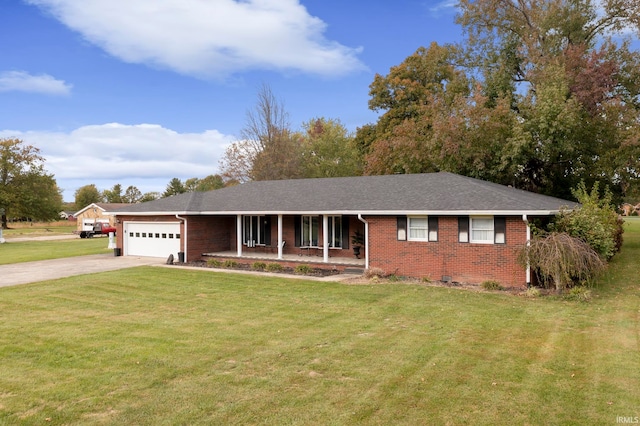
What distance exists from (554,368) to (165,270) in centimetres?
1496

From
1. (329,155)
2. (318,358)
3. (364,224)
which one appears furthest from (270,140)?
(318,358)

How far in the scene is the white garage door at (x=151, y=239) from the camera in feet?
72.4

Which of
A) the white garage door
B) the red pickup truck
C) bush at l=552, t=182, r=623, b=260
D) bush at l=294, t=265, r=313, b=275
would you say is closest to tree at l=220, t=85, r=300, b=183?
the red pickup truck

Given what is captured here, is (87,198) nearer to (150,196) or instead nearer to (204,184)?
(150,196)

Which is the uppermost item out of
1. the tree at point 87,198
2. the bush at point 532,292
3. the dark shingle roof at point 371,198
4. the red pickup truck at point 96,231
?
the tree at point 87,198

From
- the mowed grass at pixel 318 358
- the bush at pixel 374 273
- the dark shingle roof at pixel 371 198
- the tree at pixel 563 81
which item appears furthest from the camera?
the tree at pixel 563 81

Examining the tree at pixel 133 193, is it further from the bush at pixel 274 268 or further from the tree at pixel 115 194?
the bush at pixel 274 268

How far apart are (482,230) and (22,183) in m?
51.6

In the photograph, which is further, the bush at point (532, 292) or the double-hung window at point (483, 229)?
the double-hung window at point (483, 229)

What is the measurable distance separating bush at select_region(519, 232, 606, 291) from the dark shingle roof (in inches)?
49.7

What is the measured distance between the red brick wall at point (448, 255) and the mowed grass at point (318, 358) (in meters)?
1.56

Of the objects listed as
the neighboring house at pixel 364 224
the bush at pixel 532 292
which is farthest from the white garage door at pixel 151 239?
the bush at pixel 532 292

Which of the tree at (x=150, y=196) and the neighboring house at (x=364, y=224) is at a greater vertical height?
the tree at (x=150, y=196)

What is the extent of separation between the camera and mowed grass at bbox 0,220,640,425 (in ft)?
17.1
